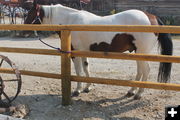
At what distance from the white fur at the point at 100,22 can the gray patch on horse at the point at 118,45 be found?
7 centimetres

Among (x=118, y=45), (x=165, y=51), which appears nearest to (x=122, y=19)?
(x=118, y=45)

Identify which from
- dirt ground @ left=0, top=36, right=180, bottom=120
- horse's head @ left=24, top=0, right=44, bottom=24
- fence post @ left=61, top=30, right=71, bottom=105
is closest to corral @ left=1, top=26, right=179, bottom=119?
dirt ground @ left=0, top=36, right=180, bottom=120

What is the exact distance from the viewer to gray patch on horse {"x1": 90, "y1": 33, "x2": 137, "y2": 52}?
4.52 meters

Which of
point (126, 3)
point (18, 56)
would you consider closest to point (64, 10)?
point (18, 56)

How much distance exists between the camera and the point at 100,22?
15.4ft

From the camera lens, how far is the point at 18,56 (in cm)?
884

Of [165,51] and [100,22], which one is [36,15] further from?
[165,51]

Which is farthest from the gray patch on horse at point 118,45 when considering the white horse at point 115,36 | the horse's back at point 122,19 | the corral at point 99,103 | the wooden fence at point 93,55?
the corral at point 99,103

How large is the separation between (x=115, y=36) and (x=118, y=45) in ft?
0.58

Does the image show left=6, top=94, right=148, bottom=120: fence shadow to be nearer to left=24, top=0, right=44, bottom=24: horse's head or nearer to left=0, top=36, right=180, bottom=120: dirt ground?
left=0, top=36, right=180, bottom=120: dirt ground

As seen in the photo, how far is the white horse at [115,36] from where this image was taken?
4477 millimetres

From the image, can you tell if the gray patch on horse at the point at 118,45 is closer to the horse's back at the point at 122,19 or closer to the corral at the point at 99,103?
the horse's back at the point at 122,19

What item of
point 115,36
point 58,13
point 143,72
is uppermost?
point 58,13

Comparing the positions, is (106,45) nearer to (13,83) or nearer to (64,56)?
(64,56)
